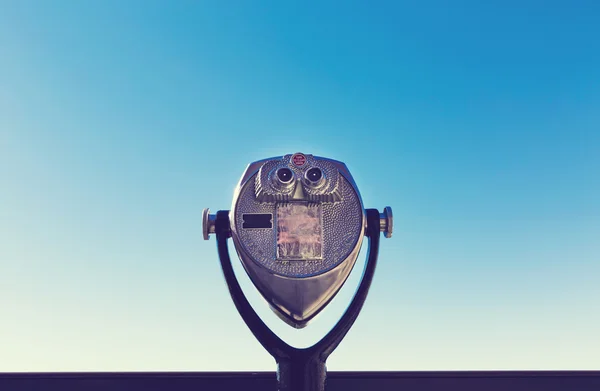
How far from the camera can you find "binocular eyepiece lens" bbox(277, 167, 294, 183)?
107 cm

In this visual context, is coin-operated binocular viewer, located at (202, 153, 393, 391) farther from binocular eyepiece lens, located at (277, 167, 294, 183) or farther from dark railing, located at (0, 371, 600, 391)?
dark railing, located at (0, 371, 600, 391)

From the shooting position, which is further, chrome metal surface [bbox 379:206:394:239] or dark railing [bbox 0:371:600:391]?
dark railing [bbox 0:371:600:391]

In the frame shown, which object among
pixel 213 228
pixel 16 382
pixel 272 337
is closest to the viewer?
pixel 272 337

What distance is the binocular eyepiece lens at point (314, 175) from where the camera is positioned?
1064 mm

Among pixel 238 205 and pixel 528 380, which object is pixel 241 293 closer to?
pixel 238 205

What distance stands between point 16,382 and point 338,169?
126cm

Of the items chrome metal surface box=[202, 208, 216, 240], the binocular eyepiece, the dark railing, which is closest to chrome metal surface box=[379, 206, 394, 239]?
the binocular eyepiece

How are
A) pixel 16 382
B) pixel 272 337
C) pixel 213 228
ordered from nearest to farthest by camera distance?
pixel 272 337 < pixel 213 228 < pixel 16 382

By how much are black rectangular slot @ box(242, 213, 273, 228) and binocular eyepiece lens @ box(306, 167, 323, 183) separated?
127 mm

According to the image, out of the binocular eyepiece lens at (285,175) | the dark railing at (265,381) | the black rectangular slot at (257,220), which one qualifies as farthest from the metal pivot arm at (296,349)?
the dark railing at (265,381)

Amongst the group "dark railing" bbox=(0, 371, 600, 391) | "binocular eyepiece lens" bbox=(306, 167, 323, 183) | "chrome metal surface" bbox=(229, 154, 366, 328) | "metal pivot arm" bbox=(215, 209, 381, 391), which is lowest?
"dark railing" bbox=(0, 371, 600, 391)

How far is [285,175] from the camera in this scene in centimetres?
107

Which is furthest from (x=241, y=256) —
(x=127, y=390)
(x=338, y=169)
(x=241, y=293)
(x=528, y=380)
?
(x=528, y=380)

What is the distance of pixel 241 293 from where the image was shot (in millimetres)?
1072
